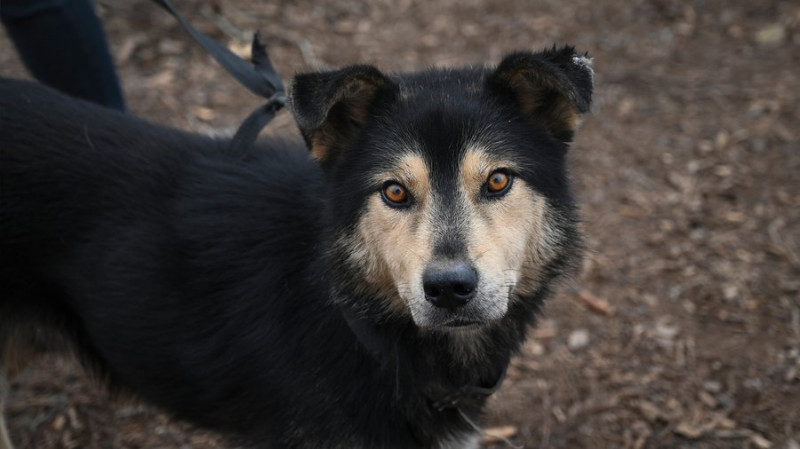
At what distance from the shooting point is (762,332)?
4234 millimetres

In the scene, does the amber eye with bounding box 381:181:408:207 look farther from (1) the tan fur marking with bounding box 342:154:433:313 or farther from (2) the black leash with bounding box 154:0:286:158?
(2) the black leash with bounding box 154:0:286:158

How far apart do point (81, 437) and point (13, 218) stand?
1510mm

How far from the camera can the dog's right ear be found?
2.54 m

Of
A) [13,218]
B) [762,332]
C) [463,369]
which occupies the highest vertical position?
[13,218]

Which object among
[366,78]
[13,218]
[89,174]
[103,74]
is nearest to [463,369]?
[366,78]

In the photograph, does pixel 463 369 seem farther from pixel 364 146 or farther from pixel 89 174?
pixel 89 174

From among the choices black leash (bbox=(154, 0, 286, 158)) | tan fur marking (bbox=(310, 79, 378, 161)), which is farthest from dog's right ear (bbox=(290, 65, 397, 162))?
black leash (bbox=(154, 0, 286, 158))

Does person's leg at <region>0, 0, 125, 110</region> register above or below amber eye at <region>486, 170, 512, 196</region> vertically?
above

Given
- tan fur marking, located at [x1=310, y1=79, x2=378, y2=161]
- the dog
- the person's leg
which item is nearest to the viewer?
the dog

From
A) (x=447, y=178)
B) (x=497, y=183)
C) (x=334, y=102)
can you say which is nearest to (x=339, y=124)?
(x=334, y=102)

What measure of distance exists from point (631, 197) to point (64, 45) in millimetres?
3770

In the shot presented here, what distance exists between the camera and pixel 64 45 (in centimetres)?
381

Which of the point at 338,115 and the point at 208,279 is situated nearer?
the point at 338,115

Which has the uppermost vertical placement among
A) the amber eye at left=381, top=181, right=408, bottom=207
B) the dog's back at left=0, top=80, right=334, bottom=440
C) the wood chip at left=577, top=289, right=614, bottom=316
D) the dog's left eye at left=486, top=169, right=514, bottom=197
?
the dog's left eye at left=486, top=169, right=514, bottom=197
